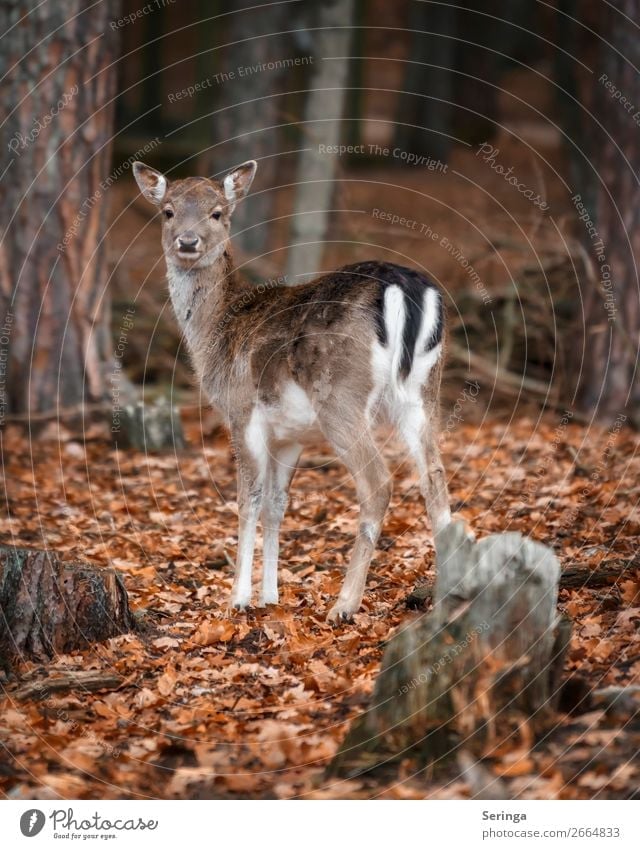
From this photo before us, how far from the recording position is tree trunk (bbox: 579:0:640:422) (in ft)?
35.4

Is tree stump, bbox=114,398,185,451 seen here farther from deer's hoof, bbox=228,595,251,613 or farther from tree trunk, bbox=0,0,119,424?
deer's hoof, bbox=228,595,251,613

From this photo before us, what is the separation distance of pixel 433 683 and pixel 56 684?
2.19m

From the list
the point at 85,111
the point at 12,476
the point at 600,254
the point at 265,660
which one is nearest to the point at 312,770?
the point at 265,660

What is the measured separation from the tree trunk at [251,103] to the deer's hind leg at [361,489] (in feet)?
35.8

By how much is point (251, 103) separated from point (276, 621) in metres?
12.5

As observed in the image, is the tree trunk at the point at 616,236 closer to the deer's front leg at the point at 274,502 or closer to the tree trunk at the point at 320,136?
the tree trunk at the point at 320,136

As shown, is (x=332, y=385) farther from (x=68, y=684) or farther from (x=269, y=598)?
(x=68, y=684)

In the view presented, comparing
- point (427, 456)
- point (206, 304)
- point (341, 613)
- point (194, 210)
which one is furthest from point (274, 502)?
point (194, 210)

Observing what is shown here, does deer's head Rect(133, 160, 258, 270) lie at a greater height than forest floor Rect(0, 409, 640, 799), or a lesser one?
greater

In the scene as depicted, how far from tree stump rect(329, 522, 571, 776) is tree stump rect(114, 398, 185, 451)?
6242 millimetres

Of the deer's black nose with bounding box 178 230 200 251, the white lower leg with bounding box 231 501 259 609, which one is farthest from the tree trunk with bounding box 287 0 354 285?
the white lower leg with bounding box 231 501 259 609

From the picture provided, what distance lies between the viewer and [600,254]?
1111cm

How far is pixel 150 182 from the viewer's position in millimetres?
8031
